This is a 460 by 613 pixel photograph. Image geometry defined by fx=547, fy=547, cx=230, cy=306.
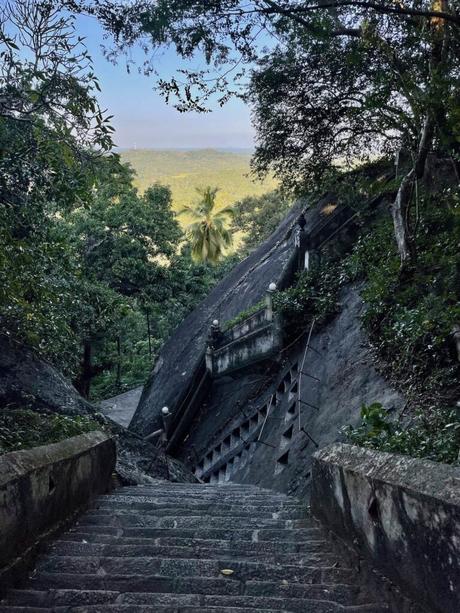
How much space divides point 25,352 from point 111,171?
148 inches

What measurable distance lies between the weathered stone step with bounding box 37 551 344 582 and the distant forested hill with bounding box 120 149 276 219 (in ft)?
323

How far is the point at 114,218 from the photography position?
18891 mm

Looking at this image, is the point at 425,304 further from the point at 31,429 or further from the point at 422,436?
the point at 31,429

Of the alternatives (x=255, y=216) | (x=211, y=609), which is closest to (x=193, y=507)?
(x=211, y=609)

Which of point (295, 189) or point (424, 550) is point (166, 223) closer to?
point (295, 189)

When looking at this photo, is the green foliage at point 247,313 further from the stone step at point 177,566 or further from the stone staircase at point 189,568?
the stone step at point 177,566

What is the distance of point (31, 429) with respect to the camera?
4.86 metres

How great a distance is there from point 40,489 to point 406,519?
7.15ft

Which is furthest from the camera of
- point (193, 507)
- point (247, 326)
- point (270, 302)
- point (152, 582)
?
point (247, 326)

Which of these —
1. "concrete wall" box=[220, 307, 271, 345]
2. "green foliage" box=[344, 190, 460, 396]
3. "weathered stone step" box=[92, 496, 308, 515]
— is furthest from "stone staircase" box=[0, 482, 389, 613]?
"concrete wall" box=[220, 307, 271, 345]

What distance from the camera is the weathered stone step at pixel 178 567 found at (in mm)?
3105

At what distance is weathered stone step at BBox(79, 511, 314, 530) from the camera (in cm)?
420

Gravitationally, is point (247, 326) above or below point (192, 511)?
above

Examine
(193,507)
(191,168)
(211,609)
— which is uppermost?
(191,168)
